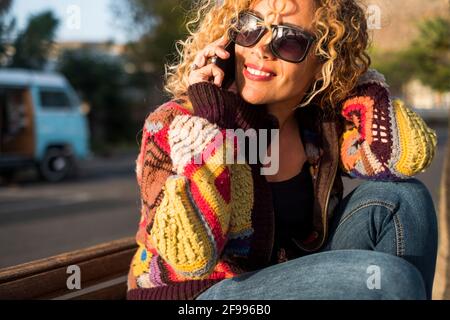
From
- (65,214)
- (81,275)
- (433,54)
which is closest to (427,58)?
(433,54)

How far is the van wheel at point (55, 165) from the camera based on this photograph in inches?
443

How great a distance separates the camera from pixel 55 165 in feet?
Answer: 37.3

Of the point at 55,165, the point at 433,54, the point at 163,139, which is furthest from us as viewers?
the point at 55,165

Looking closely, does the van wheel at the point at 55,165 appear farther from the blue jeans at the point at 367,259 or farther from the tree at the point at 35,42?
the blue jeans at the point at 367,259

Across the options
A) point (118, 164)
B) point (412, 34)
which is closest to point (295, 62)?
point (412, 34)

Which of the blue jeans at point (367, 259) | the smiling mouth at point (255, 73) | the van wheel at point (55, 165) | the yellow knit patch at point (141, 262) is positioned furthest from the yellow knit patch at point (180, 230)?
the van wheel at point (55, 165)

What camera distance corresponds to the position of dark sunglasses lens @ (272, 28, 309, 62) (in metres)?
1.65

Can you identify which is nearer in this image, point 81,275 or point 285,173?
point 81,275

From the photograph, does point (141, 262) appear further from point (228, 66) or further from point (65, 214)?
point (65, 214)

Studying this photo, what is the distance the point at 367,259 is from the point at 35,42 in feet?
49.5

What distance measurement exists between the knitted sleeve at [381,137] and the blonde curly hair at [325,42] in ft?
0.19

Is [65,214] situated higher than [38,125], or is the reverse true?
[38,125]

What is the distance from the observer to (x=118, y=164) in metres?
14.5

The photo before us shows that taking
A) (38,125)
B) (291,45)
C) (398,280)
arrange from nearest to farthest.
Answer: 1. (398,280)
2. (291,45)
3. (38,125)
